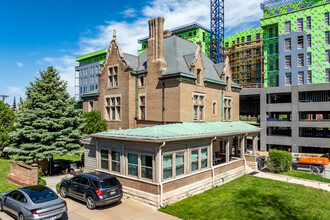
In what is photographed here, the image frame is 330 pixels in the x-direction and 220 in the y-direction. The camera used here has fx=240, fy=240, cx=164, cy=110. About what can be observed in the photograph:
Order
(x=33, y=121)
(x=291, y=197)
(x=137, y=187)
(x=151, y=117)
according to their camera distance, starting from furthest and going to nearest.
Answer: (x=151, y=117) → (x=33, y=121) → (x=291, y=197) → (x=137, y=187)

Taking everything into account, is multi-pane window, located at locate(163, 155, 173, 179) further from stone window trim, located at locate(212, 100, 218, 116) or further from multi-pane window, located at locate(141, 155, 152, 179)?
stone window trim, located at locate(212, 100, 218, 116)

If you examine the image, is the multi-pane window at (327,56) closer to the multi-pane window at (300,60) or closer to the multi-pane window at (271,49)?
the multi-pane window at (300,60)

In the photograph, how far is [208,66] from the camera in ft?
96.5

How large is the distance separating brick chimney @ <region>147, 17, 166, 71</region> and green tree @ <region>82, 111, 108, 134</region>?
8706 mm

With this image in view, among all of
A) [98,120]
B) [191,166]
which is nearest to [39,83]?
[98,120]

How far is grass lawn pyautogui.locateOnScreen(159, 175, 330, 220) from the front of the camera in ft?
46.2

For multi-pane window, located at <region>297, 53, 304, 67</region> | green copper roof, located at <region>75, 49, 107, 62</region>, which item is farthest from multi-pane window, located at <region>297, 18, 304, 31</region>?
green copper roof, located at <region>75, 49, 107, 62</region>

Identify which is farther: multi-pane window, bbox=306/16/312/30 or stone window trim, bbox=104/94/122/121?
multi-pane window, bbox=306/16/312/30

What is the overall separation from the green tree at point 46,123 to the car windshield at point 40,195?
9310 mm

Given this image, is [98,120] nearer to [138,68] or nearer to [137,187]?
[138,68]

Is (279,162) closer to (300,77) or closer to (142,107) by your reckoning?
(142,107)

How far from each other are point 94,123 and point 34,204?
49.0ft

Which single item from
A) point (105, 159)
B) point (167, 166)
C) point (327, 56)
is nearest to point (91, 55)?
point (327, 56)

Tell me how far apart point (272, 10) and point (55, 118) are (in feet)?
206
